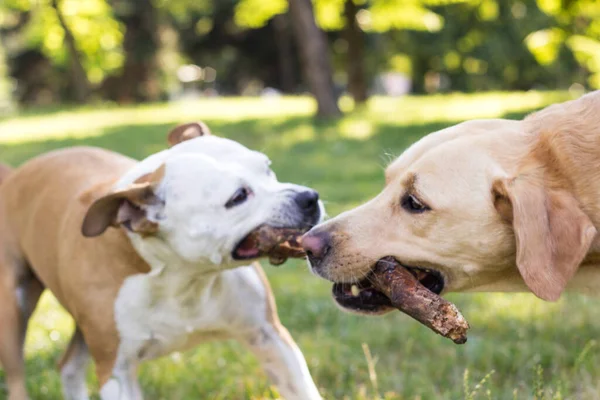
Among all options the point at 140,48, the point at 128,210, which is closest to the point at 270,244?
the point at 128,210

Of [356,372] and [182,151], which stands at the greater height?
[182,151]

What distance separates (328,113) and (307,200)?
12.8 m

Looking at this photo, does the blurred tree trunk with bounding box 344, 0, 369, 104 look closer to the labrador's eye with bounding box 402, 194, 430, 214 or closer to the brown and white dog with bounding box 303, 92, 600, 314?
the brown and white dog with bounding box 303, 92, 600, 314

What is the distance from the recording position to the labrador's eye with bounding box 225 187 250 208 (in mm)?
3875

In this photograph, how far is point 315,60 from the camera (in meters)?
16.8

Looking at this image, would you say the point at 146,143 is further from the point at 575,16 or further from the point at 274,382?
the point at 274,382

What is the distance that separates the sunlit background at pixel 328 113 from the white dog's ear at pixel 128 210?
42.3 inches

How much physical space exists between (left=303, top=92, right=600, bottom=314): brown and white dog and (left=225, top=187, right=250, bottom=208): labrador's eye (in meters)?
0.56

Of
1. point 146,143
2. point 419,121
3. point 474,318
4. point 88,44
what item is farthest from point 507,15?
point 474,318

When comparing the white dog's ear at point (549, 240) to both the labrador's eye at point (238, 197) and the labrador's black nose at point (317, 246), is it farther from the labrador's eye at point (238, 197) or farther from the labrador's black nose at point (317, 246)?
the labrador's eye at point (238, 197)

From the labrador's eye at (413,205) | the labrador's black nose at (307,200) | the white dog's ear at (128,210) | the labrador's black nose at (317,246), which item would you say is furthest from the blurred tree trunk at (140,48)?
the labrador's eye at (413,205)

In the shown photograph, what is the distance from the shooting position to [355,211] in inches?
137

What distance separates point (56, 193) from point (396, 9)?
52.9 ft

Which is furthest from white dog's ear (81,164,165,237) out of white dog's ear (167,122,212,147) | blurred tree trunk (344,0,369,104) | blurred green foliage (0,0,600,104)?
blurred green foliage (0,0,600,104)
